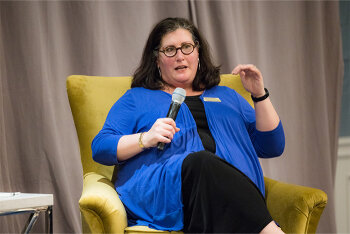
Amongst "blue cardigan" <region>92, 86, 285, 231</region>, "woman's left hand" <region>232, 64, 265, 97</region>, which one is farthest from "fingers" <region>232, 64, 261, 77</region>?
"blue cardigan" <region>92, 86, 285, 231</region>

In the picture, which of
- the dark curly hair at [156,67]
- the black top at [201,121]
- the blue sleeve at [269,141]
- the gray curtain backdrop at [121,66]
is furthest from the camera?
the gray curtain backdrop at [121,66]

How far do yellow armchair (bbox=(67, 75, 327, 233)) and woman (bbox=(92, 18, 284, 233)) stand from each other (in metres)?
0.09

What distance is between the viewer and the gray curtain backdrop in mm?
2189

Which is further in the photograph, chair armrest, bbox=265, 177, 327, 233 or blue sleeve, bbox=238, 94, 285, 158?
blue sleeve, bbox=238, 94, 285, 158

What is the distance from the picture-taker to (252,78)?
161 cm

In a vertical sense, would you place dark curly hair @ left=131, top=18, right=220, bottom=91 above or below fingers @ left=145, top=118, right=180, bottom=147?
above

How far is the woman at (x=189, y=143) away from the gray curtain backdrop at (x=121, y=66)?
0.65 metres

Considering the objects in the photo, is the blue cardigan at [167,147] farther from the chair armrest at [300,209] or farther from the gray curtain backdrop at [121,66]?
the gray curtain backdrop at [121,66]

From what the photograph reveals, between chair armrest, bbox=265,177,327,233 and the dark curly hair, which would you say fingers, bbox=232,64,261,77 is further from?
chair armrest, bbox=265,177,327,233

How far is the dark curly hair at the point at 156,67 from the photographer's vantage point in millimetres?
1787

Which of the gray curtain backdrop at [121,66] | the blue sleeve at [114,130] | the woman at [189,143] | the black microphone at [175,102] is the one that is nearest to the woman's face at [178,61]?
the woman at [189,143]

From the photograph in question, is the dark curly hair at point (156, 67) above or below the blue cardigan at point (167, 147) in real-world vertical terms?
above

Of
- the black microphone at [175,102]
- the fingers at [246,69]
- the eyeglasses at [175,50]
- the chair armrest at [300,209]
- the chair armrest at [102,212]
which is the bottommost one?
the chair armrest at [300,209]

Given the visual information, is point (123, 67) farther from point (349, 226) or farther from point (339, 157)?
point (349, 226)
